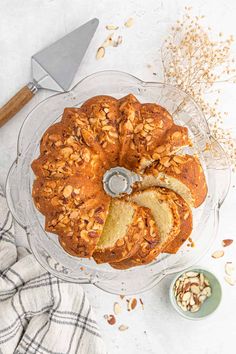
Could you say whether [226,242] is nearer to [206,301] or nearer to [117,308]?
[206,301]

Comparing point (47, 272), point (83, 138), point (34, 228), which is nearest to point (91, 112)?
point (83, 138)

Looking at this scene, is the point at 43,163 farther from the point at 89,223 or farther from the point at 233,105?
the point at 233,105

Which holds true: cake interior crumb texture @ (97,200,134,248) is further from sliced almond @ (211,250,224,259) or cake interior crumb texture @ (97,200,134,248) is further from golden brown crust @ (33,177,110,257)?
sliced almond @ (211,250,224,259)

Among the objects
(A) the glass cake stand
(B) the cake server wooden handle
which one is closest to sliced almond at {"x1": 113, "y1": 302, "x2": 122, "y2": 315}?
(A) the glass cake stand

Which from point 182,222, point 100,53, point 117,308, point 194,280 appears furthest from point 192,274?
point 100,53

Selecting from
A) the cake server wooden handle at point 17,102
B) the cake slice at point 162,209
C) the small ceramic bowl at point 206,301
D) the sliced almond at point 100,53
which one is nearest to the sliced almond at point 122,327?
the small ceramic bowl at point 206,301

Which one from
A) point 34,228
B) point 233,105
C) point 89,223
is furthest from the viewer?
point 233,105

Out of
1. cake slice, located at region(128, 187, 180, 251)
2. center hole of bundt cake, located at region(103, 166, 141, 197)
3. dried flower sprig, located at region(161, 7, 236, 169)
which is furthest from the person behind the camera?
dried flower sprig, located at region(161, 7, 236, 169)
